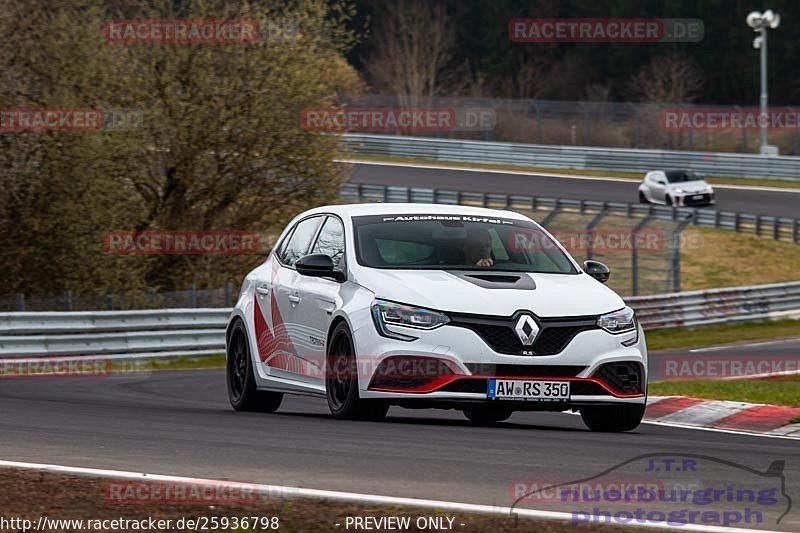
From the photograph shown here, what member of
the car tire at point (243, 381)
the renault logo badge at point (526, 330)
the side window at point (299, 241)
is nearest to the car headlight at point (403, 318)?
the renault logo badge at point (526, 330)

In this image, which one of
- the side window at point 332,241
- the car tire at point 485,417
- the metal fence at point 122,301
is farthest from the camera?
the metal fence at point 122,301

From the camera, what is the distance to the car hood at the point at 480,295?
9910 mm

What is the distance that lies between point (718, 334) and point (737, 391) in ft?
56.7

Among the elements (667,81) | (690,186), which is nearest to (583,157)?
(690,186)

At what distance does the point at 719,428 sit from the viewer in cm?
1184

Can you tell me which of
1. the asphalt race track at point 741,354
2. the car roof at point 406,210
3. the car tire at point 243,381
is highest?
the car roof at point 406,210

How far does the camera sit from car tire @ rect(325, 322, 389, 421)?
1010cm

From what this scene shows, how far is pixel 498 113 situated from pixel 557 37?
19.2m

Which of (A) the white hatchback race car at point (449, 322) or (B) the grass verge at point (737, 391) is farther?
(B) the grass verge at point (737, 391)

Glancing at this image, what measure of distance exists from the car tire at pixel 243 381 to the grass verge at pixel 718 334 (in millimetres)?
17534

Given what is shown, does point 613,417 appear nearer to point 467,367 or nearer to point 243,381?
point 467,367

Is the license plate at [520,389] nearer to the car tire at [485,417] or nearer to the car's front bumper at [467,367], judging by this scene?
the car's front bumper at [467,367]

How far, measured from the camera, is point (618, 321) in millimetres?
10273

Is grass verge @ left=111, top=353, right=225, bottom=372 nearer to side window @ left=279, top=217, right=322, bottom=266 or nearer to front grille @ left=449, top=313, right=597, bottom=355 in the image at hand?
side window @ left=279, top=217, right=322, bottom=266
